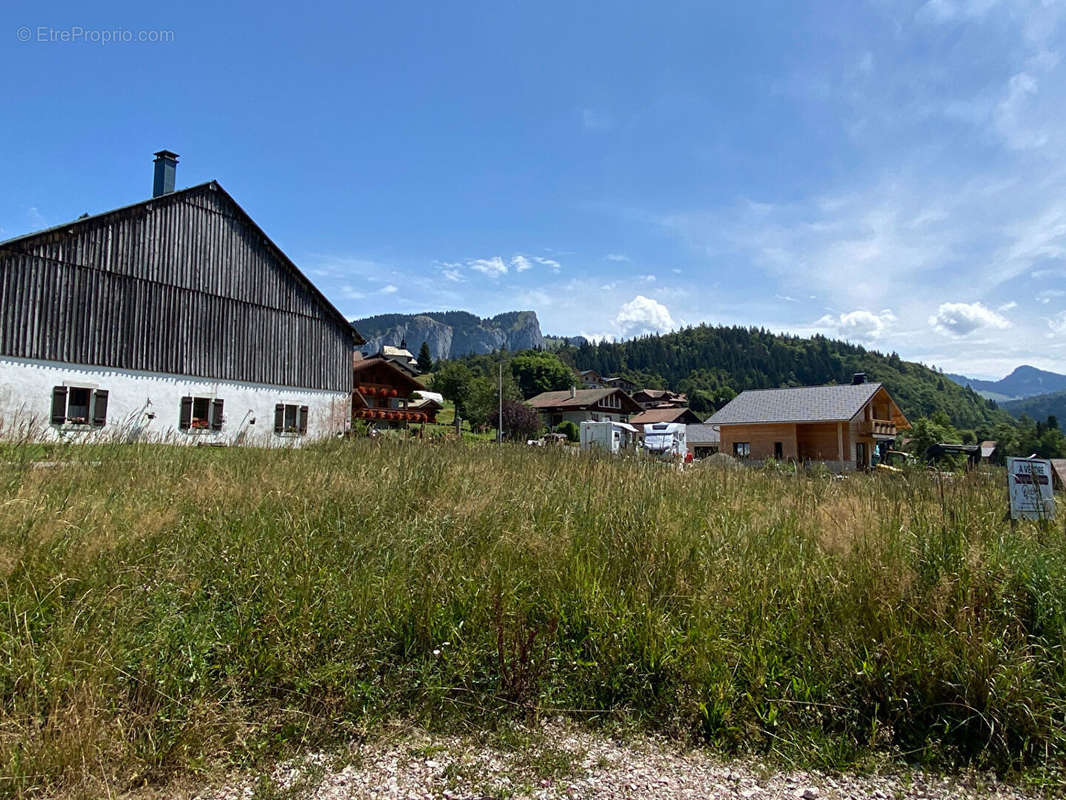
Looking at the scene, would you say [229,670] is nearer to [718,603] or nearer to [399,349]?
[718,603]

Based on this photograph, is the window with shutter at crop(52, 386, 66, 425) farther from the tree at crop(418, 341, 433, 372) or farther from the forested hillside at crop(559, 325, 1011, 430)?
→ the forested hillside at crop(559, 325, 1011, 430)

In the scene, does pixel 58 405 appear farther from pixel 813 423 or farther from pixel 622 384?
pixel 622 384

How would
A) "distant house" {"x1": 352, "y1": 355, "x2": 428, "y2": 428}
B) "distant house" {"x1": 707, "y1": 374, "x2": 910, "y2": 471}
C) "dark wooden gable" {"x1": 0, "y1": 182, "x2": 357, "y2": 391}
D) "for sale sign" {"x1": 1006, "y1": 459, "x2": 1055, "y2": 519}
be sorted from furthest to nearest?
"distant house" {"x1": 352, "y1": 355, "x2": 428, "y2": 428} < "distant house" {"x1": 707, "y1": 374, "x2": 910, "y2": 471} < "dark wooden gable" {"x1": 0, "y1": 182, "x2": 357, "y2": 391} < "for sale sign" {"x1": 1006, "y1": 459, "x2": 1055, "y2": 519}

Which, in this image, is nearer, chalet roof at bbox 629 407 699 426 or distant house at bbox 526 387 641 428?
distant house at bbox 526 387 641 428

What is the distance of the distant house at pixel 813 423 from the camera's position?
1464 inches

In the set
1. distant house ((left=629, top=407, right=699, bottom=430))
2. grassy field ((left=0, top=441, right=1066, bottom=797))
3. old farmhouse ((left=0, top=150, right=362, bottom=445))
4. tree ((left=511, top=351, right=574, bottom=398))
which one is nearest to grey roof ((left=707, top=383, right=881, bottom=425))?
old farmhouse ((left=0, top=150, right=362, bottom=445))

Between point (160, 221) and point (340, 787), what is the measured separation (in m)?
25.9

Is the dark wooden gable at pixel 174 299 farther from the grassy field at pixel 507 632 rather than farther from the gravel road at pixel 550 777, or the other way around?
the gravel road at pixel 550 777

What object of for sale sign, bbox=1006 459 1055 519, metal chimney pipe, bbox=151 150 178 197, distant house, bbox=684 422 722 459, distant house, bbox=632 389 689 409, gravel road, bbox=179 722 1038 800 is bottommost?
gravel road, bbox=179 722 1038 800

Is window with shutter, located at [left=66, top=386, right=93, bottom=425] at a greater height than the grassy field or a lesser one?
greater

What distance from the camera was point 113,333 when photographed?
68.8 ft

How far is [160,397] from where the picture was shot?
21938 mm

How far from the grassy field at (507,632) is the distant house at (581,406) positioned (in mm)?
74854

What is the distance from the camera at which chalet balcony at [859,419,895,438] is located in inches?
1505
